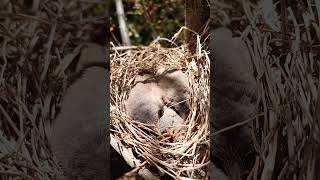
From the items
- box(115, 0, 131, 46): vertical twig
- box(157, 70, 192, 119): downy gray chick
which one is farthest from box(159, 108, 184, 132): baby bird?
box(115, 0, 131, 46): vertical twig

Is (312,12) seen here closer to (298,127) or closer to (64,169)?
(298,127)

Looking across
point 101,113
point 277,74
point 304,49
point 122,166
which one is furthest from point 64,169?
point 304,49

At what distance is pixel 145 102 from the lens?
83.1 inches

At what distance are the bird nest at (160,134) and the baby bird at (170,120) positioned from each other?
0.04 meters

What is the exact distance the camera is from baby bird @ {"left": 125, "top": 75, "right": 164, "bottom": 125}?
2.08 meters

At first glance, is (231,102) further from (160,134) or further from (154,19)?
(154,19)

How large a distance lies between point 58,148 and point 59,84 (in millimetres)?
185

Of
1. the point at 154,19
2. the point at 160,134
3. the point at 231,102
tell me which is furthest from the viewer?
the point at 154,19

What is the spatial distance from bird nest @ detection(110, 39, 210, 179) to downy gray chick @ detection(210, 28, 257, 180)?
0.21 m

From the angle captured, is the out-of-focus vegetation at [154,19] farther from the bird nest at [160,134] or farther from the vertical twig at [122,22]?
the bird nest at [160,134]

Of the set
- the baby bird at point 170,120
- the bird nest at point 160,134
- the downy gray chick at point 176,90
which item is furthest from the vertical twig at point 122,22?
the baby bird at point 170,120

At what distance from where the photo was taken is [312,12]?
1.65 metres

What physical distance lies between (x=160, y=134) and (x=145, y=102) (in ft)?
0.50

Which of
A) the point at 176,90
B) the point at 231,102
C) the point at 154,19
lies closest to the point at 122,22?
the point at 154,19
